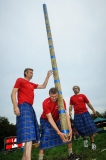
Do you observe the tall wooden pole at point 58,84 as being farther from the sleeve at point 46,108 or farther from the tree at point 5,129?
the tree at point 5,129

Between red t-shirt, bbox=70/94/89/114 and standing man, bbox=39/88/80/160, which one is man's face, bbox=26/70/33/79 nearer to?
standing man, bbox=39/88/80/160

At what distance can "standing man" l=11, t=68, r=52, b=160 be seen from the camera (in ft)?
8.52

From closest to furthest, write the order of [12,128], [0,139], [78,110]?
[78,110] → [0,139] → [12,128]

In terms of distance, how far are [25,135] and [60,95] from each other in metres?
1.00

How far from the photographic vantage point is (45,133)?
3207 millimetres

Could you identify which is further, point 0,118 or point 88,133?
point 0,118

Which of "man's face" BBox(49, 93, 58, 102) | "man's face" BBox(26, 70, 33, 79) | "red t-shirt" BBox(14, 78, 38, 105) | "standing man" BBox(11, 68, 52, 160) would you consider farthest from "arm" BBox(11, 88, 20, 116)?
"man's face" BBox(49, 93, 58, 102)

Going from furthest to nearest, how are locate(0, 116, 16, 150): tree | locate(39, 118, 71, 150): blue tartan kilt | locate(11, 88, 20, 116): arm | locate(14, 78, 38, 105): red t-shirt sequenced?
locate(0, 116, 16, 150): tree < locate(39, 118, 71, 150): blue tartan kilt < locate(14, 78, 38, 105): red t-shirt < locate(11, 88, 20, 116): arm

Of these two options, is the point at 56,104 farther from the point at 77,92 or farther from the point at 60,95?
the point at 77,92

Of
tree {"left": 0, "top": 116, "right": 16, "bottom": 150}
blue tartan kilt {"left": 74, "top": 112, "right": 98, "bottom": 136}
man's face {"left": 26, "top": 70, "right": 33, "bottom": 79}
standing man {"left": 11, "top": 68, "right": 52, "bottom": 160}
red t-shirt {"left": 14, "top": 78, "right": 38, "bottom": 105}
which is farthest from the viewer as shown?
tree {"left": 0, "top": 116, "right": 16, "bottom": 150}

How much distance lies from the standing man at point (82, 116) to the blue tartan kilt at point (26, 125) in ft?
7.10

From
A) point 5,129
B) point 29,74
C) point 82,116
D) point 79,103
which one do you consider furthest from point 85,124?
point 5,129

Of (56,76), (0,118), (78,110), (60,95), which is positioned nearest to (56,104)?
(60,95)

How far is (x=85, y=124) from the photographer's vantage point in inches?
186
